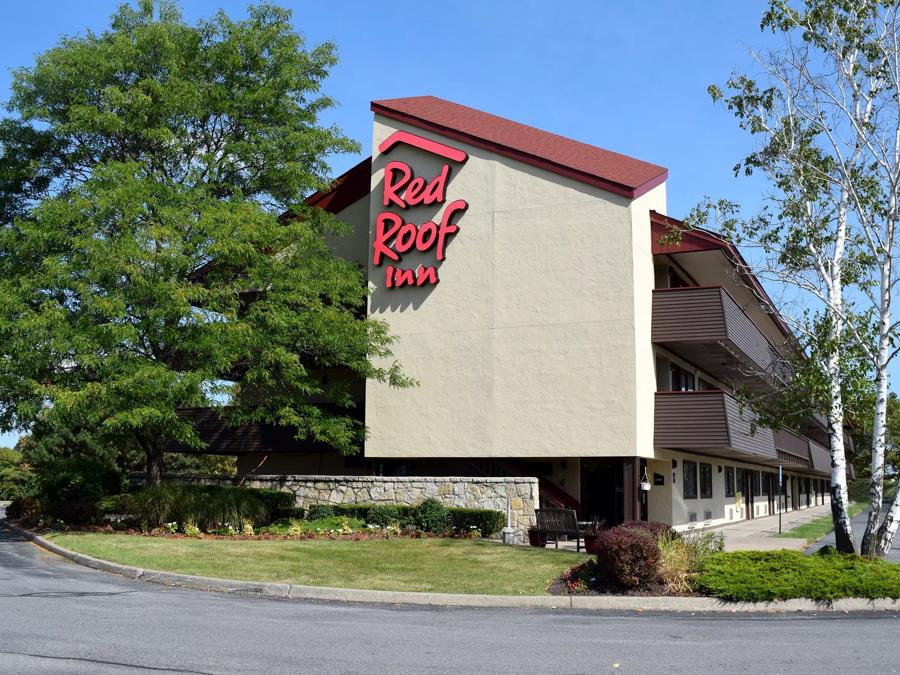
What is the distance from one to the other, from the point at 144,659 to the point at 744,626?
752cm

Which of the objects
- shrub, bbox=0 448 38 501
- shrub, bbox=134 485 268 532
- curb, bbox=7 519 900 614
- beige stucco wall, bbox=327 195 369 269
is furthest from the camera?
shrub, bbox=0 448 38 501

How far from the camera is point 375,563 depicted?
55.0 ft

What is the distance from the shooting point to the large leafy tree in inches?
819

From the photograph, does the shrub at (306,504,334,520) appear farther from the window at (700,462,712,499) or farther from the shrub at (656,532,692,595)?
the window at (700,462,712,499)

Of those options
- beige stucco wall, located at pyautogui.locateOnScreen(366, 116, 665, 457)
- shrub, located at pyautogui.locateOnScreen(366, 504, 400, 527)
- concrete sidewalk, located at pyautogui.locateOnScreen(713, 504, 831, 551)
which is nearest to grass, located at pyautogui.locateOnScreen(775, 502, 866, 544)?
concrete sidewalk, located at pyautogui.locateOnScreen(713, 504, 831, 551)

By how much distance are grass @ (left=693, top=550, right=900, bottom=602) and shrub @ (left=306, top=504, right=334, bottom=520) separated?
39.6 feet

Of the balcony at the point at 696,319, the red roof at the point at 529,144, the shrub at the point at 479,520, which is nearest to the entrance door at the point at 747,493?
the balcony at the point at 696,319

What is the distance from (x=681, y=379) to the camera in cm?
2952

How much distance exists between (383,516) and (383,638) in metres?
12.5

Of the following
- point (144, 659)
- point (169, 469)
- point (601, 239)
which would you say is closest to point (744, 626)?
point (144, 659)

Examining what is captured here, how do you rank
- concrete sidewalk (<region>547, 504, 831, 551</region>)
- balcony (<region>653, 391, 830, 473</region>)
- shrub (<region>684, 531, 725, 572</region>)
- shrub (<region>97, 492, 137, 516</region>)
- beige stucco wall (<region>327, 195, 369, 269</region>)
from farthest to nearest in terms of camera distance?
1. beige stucco wall (<region>327, 195, 369, 269</region>)
2. balcony (<region>653, 391, 830, 473</region>)
3. concrete sidewalk (<region>547, 504, 831, 551</region>)
4. shrub (<region>97, 492, 137, 516</region>)
5. shrub (<region>684, 531, 725, 572</region>)

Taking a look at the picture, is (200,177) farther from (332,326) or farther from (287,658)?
(287,658)

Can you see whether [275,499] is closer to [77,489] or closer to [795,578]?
[77,489]

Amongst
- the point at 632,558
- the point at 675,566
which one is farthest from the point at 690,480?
the point at 632,558
